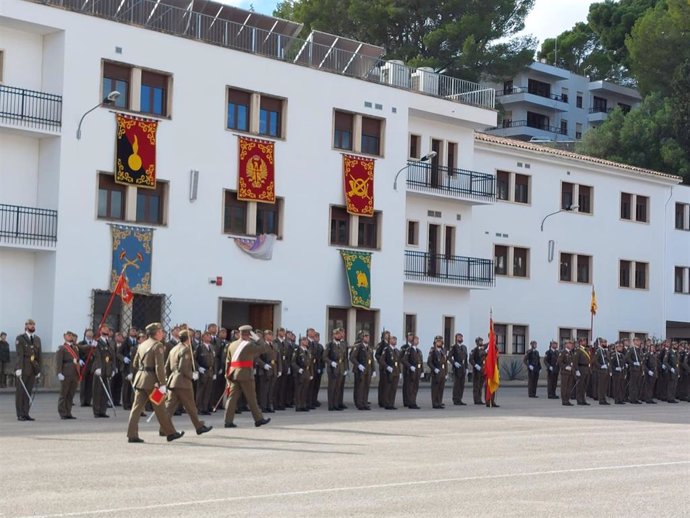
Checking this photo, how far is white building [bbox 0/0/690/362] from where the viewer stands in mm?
34344

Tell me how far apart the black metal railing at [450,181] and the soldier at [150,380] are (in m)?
25.9

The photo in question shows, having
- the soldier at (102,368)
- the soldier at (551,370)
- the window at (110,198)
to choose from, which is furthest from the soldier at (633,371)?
the soldier at (102,368)

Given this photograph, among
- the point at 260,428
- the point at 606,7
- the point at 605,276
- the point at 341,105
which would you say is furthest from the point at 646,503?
the point at 606,7

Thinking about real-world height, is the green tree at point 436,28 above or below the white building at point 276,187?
above

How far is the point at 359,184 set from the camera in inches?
1633

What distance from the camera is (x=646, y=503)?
12102 millimetres

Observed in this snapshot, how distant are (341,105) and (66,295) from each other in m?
11.8

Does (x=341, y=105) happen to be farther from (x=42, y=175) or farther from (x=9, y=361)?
(x=9, y=361)

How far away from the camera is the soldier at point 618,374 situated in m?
33.9

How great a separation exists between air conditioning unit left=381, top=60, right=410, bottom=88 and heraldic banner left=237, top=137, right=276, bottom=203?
6204 millimetres

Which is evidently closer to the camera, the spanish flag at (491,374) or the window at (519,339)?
the spanish flag at (491,374)

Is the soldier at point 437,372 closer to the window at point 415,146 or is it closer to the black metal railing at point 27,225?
the black metal railing at point 27,225

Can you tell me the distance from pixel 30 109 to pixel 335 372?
495 inches

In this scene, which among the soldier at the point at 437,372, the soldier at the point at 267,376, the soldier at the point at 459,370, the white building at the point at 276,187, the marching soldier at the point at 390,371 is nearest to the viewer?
the soldier at the point at 267,376
